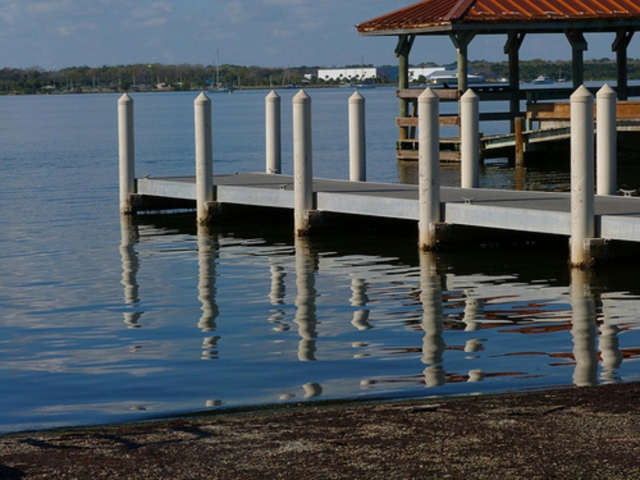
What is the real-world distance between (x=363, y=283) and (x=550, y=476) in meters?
9.21

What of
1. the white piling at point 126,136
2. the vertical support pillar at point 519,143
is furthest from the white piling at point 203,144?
the vertical support pillar at point 519,143

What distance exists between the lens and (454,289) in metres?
15.1

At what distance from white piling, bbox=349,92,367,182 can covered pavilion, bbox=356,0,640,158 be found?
1104cm

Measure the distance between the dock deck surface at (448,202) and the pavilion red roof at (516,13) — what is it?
11.0 m

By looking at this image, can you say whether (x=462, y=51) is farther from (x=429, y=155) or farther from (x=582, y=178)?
(x=582, y=178)

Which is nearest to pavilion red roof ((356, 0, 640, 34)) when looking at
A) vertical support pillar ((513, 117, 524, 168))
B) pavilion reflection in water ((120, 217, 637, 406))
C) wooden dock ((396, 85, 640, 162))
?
wooden dock ((396, 85, 640, 162))

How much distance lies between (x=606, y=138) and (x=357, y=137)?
5.50m

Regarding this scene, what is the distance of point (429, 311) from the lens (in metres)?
13.7

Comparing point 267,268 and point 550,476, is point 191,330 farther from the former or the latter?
point 550,476

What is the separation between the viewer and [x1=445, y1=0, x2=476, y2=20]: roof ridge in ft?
103

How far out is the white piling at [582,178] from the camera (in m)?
14.5

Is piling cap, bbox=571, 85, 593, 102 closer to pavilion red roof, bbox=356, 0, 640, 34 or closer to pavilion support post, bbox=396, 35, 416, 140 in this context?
pavilion red roof, bbox=356, 0, 640, 34

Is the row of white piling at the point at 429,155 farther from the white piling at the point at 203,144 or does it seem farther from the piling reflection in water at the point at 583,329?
the piling reflection in water at the point at 583,329

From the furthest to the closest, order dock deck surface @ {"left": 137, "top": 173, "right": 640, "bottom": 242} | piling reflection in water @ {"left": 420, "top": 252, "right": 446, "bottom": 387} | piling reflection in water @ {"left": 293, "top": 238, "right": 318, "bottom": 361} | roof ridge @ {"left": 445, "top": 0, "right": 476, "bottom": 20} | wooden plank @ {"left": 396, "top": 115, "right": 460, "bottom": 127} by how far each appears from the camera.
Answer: wooden plank @ {"left": 396, "top": 115, "right": 460, "bottom": 127}, roof ridge @ {"left": 445, "top": 0, "right": 476, "bottom": 20}, dock deck surface @ {"left": 137, "top": 173, "right": 640, "bottom": 242}, piling reflection in water @ {"left": 293, "top": 238, "right": 318, "bottom": 361}, piling reflection in water @ {"left": 420, "top": 252, "right": 446, "bottom": 387}
